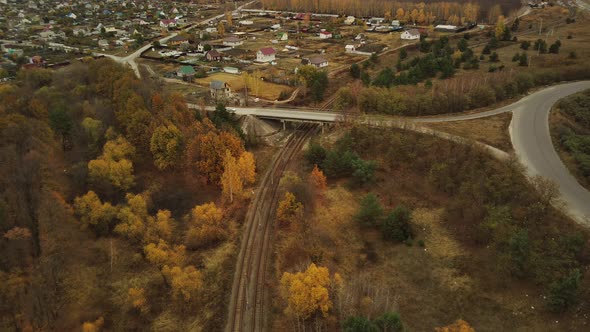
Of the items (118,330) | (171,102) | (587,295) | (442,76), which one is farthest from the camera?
(442,76)

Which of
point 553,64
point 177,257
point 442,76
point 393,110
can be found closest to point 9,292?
point 177,257

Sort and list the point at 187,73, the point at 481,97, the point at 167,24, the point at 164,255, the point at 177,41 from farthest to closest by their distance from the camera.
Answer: the point at 167,24, the point at 177,41, the point at 187,73, the point at 481,97, the point at 164,255

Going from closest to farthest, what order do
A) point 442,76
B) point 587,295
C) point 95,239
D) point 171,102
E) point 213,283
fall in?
point 587,295
point 213,283
point 95,239
point 171,102
point 442,76

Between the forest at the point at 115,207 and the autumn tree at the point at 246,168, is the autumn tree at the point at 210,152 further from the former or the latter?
the autumn tree at the point at 246,168

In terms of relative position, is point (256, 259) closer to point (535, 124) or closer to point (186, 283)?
point (186, 283)

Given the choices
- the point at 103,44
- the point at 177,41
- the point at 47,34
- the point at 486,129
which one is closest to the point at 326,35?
the point at 177,41

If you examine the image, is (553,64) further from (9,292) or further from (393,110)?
(9,292)

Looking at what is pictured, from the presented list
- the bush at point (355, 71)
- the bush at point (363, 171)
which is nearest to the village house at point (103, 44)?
the bush at point (355, 71)
